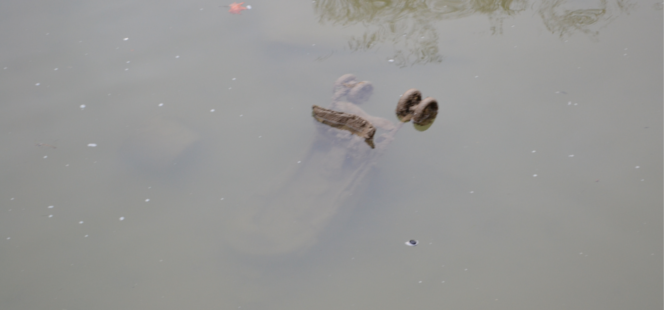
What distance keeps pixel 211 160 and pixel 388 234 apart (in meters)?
1.53

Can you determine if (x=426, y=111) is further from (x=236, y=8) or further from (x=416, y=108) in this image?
(x=236, y=8)

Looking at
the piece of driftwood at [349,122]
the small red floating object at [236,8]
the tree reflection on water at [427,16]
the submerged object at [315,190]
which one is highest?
the tree reflection on water at [427,16]

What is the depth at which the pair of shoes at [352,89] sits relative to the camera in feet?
12.0

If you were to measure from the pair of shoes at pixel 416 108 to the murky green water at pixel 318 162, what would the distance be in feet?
0.46

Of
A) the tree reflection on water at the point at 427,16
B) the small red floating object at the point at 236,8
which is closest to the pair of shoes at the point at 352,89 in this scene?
the tree reflection on water at the point at 427,16

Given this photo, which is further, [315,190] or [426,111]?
[426,111]

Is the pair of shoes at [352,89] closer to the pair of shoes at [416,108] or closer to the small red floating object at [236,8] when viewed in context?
the pair of shoes at [416,108]

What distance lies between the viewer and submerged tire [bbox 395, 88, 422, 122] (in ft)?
11.5

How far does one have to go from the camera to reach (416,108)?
3.49 metres

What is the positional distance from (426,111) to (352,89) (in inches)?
25.6

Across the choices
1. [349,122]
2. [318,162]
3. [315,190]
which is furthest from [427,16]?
[315,190]

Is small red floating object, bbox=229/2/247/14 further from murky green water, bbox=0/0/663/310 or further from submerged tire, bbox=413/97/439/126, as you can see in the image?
submerged tire, bbox=413/97/439/126

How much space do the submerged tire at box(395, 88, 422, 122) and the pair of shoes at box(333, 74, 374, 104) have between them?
1.03 feet

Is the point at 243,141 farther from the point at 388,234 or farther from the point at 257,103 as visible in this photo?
the point at 388,234
